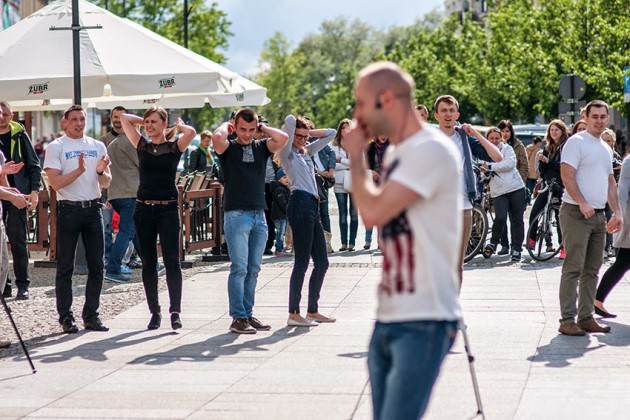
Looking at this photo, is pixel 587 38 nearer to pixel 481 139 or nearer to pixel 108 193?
pixel 108 193

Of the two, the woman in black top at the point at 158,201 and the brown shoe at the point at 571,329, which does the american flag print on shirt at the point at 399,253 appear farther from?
the woman in black top at the point at 158,201

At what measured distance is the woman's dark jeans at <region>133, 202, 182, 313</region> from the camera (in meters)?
10.2

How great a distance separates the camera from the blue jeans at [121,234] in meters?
13.9

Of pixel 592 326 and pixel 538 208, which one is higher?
pixel 538 208

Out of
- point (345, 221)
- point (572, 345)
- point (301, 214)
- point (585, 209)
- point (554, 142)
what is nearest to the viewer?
point (572, 345)

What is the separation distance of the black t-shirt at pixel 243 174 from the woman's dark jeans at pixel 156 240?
547mm

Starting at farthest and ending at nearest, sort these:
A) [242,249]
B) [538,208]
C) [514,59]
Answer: [514,59] < [538,208] < [242,249]

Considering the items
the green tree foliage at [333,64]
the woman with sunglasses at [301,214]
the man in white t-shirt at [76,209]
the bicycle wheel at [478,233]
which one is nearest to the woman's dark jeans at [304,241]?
the woman with sunglasses at [301,214]

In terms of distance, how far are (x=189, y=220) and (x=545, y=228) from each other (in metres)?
4.49

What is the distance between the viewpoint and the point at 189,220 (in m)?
15.9

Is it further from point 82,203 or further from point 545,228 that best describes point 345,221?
point 82,203

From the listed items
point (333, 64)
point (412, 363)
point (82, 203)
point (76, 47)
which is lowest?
point (412, 363)

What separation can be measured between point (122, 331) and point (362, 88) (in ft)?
20.9

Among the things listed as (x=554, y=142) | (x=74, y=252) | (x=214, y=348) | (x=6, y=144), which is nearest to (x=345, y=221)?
(x=554, y=142)
